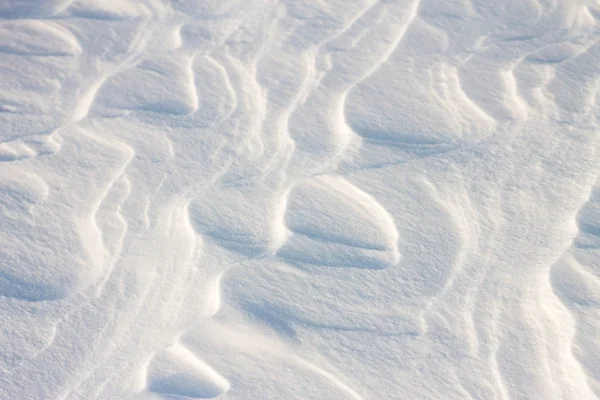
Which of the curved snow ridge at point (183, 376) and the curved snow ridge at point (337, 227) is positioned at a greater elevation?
the curved snow ridge at point (337, 227)

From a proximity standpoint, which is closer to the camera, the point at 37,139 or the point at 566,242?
the point at 566,242

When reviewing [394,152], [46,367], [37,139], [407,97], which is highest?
[407,97]

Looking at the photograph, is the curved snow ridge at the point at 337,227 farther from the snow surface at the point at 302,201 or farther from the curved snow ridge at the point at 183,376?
the curved snow ridge at the point at 183,376

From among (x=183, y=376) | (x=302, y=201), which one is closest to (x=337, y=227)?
(x=302, y=201)

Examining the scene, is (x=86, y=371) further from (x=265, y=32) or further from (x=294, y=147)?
(x=265, y=32)

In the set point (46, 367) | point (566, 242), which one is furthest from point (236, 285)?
point (566, 242)

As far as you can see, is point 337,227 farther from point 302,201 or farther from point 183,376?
point 183,376

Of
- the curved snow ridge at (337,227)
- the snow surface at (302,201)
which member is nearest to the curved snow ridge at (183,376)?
the snow surface at (302,201)
